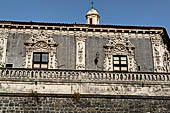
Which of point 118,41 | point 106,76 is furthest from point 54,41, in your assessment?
point 106,76

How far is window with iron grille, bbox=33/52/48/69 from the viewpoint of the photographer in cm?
2000

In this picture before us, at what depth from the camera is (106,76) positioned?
1647 centimetres

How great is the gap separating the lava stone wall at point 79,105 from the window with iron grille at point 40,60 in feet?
15.5

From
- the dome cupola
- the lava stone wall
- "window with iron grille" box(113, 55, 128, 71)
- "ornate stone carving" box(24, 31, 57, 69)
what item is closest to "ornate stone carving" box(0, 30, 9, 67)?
"ornate stone carving" box(24, 31, 57, 69)

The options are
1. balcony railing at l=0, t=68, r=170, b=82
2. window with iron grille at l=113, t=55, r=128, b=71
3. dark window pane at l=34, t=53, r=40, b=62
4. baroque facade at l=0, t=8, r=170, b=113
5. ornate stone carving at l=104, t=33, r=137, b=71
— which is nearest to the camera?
balcony railing at l=0, t=68, r=170, b=82

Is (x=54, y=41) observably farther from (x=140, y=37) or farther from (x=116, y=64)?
(x=140, y=37)

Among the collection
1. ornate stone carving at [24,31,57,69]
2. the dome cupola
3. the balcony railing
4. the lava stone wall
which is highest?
the dome cupola

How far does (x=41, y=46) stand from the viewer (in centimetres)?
2045

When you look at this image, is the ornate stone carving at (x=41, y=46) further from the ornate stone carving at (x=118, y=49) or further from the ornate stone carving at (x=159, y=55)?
the ornate stone carving at (x=159, y=55)

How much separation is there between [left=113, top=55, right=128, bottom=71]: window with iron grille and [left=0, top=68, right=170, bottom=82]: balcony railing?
377 centimetres

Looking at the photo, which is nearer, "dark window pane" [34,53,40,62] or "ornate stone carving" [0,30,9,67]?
"ornate stone carving" [0,30,9,67]

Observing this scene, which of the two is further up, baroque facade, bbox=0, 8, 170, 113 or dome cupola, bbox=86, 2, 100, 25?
dome cupola, bbox=86, 2, 100, 25

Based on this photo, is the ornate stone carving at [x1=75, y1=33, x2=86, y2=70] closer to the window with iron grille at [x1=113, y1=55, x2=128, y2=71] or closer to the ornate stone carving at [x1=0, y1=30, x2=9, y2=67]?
the window with iron grille at [x1=113, y1=55, x2=128, y2=71]

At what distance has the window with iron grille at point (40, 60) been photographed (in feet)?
65.6
